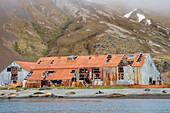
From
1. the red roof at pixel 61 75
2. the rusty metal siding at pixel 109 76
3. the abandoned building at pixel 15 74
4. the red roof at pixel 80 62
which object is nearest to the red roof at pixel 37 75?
the red roof at pixel 80 62

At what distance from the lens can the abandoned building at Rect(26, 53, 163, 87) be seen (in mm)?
63875

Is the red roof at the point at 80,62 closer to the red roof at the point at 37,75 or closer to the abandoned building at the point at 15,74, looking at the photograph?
the red roof at the point at 37,75

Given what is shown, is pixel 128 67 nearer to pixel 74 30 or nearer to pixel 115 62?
pixel 115 62

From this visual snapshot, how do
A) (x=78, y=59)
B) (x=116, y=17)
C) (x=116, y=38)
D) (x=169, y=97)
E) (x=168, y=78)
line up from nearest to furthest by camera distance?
(x=169, y=97) < (x=78, y=59) < (x=168, y=78) < (x=116, y=38) < (x=116, y=17)

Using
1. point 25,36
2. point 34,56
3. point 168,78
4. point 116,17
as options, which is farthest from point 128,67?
point 116,17

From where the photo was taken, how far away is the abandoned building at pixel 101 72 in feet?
210

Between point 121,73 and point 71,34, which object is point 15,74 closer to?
point 121,73

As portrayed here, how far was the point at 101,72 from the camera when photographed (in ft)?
216

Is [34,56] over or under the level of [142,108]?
over

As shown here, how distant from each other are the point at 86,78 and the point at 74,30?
322 feet

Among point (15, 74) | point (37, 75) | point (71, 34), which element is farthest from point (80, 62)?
point (71, 34)

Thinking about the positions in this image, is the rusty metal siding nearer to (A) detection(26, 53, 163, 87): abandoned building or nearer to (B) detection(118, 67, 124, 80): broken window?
(A) detection(26, 53, 163, 87): abandoned building

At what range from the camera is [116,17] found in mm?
193750

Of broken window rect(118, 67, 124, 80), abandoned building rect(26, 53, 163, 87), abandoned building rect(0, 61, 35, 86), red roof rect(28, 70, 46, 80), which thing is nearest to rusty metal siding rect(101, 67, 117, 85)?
abandoned building rect(26, 53, 163, 87)
